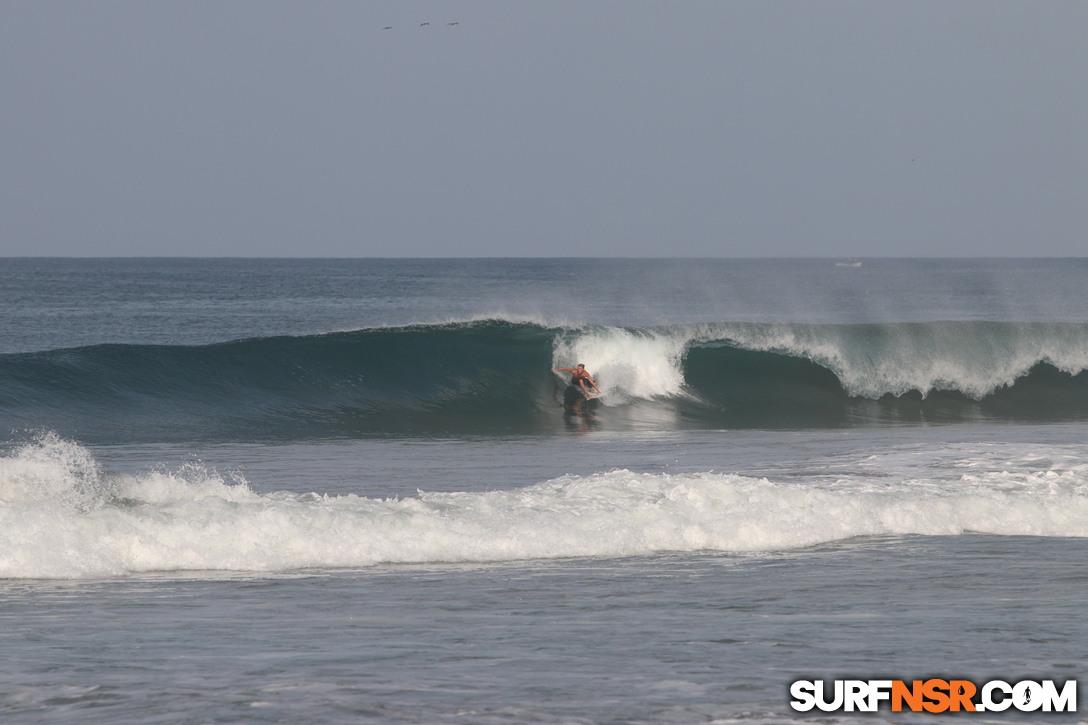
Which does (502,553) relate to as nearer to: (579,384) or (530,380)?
(579,384)

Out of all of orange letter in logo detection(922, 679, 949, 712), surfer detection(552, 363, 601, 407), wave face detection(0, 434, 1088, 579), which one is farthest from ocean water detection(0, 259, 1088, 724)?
surfer detection(552, 363, 601, 407)

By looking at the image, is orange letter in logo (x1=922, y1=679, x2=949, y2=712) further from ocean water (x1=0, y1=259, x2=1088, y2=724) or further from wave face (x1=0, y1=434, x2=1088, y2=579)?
wave face (x1=0, y1=434, x2=1088, y2=579)

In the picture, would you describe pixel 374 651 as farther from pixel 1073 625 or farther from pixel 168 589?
pixel 1073 625

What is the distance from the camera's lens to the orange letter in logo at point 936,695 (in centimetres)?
380

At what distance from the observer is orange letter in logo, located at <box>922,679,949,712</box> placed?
3797 mm

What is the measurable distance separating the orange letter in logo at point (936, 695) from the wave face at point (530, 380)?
11.0m

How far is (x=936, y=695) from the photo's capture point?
3.93 m

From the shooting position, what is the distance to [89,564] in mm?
6242

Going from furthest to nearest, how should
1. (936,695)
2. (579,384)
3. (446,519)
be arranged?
(579,384) → (446,519) → (936,695)

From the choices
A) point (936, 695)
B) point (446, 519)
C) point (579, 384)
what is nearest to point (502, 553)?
point (446, 519)

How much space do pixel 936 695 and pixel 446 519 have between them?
12.8 ft

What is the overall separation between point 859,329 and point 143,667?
2122 cm

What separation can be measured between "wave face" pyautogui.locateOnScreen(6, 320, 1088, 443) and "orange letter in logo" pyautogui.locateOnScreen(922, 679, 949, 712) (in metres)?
11.0

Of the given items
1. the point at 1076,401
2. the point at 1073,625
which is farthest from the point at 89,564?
the point at 1076,401
